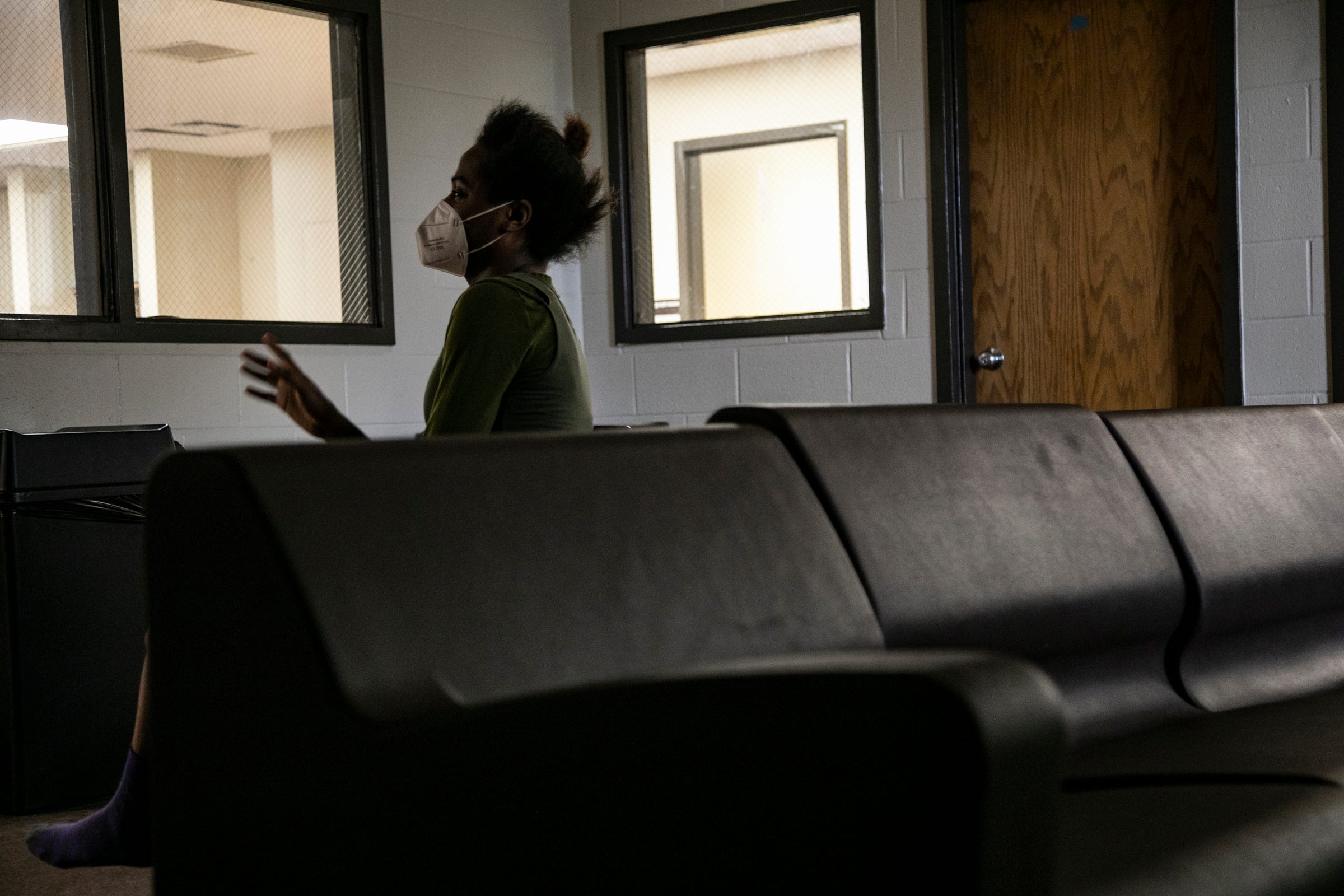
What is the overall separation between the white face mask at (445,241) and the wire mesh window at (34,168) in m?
1.32

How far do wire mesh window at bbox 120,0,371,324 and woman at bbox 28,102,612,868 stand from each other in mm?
1817

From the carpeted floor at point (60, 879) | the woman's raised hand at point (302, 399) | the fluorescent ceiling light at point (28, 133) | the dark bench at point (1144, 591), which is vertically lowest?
the carpeted floor at point (60, 879)

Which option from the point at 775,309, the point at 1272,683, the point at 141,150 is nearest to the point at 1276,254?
the point at 775,309

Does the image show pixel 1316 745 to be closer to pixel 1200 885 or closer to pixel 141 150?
pixel 1200 885

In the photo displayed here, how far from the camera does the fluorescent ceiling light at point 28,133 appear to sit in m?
3.45

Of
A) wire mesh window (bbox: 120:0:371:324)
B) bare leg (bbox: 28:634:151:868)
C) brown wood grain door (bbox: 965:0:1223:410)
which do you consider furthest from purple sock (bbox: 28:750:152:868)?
brown wood grain door (bbox: 965:0:1223:410)

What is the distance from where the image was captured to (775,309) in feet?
15.4

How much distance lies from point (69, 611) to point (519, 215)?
1446 mm

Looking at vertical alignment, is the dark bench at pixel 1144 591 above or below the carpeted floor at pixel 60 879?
above

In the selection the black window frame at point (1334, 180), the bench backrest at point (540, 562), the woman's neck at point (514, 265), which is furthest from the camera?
the black window frame at point (1334, 180)

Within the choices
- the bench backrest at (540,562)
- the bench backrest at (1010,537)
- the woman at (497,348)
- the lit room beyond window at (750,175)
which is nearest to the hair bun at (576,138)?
the woman at (497,348)

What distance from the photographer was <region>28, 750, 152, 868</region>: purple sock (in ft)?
6.14

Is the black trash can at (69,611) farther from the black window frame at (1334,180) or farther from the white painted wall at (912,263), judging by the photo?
the black window frame at (1334,180)

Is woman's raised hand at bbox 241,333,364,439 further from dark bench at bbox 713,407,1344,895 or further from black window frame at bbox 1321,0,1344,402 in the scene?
black window frame at bbox 1321,0,1344,402
